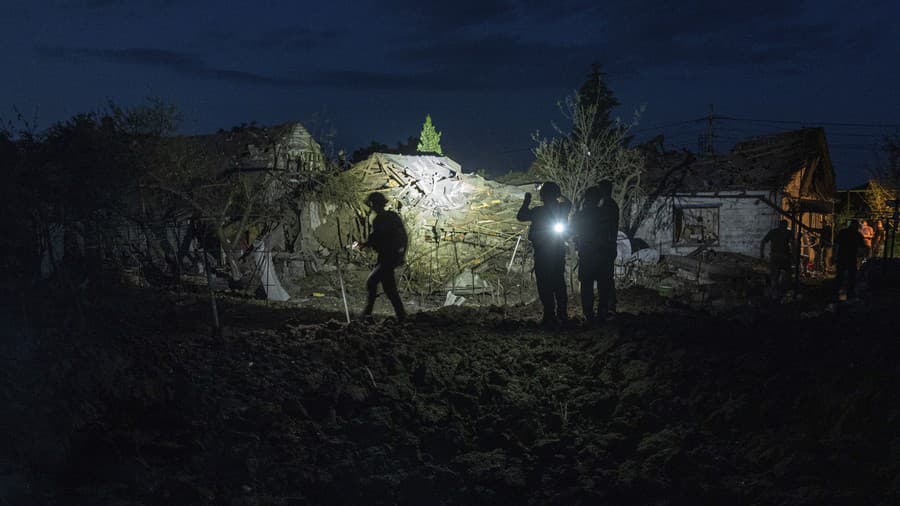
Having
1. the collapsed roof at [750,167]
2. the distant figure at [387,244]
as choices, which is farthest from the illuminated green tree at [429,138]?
the distant figure at [387,244]

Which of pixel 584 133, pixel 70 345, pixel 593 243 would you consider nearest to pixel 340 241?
pixel 584 133

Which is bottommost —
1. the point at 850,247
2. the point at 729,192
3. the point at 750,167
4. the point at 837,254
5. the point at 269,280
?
the point at 269,280

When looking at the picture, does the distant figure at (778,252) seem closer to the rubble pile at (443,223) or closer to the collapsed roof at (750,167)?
the rubble pile at (443,223)

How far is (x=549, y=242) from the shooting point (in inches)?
305

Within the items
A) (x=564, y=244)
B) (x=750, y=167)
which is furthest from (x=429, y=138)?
(x=564, y=244)

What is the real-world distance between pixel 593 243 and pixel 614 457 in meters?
4.17

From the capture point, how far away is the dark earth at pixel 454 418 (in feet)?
11.8

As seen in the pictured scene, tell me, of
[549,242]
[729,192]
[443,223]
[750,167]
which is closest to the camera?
[549,242]

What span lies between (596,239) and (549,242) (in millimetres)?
739

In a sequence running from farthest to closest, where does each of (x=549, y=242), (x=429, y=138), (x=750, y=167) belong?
1. (x=429, y=138)
2. (x=750, y=167)
3. (x=549, y=242)

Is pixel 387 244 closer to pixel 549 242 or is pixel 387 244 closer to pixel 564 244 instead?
pixel 549 242

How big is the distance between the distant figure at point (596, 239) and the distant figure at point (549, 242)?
0.32 meters

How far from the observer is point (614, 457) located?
4.29m

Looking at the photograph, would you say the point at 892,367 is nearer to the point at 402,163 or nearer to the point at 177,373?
the point at 177,373
